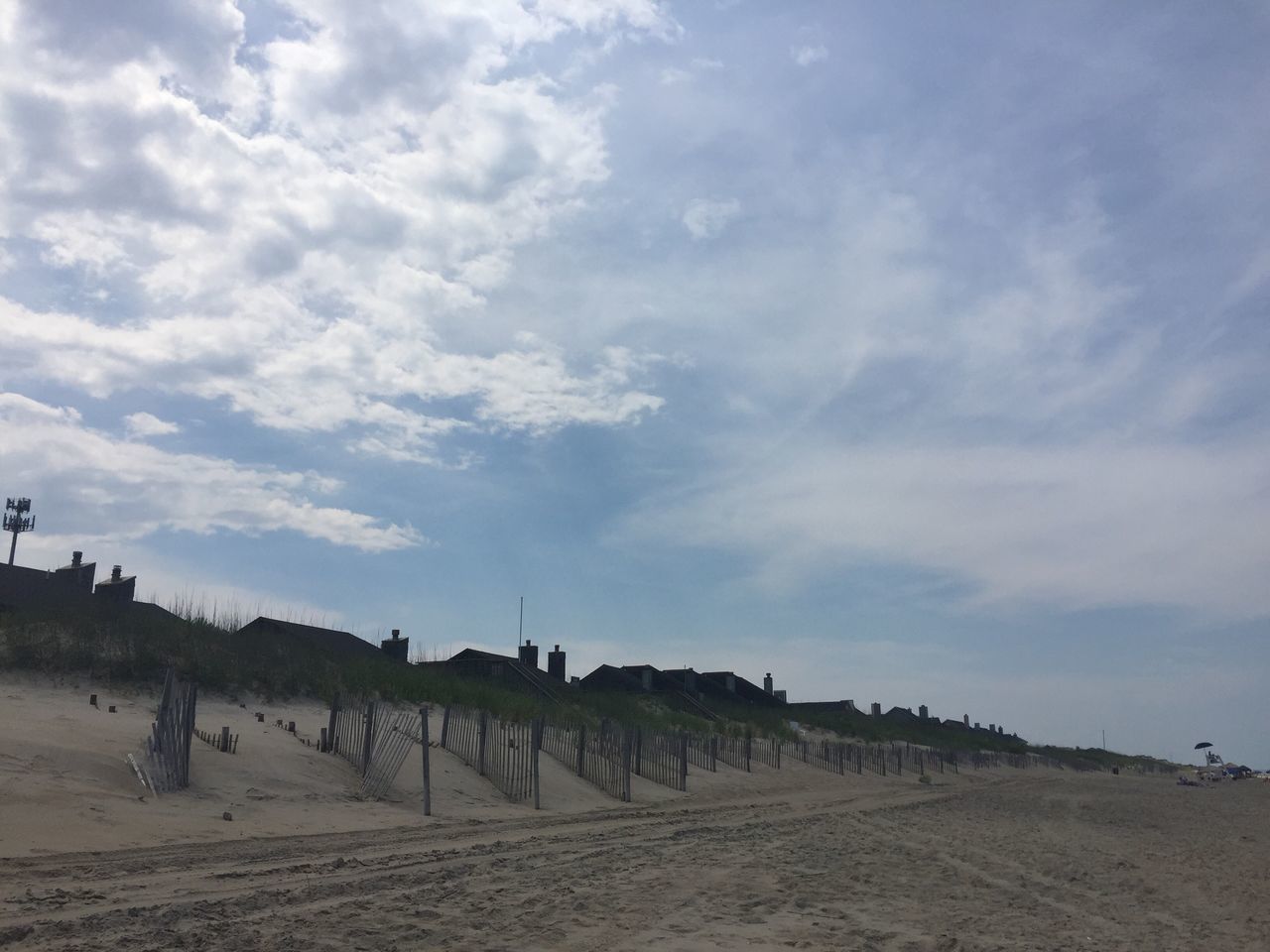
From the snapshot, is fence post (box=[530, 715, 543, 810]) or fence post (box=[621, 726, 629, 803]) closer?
fence post (box=[530, 715, 543, 810])

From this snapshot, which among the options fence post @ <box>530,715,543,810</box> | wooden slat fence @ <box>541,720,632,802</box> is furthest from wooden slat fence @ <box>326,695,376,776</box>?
wooden slat fence @ <box>541,720,632,802</box>

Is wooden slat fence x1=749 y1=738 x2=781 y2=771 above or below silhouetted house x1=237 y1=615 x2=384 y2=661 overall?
below

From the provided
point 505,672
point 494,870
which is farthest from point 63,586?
point 494,870

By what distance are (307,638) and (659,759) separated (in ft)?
34.2

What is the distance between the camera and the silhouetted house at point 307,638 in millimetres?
23281

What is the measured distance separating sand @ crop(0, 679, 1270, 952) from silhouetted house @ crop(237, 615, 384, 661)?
4.69 m

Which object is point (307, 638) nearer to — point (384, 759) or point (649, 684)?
point (384, 759)

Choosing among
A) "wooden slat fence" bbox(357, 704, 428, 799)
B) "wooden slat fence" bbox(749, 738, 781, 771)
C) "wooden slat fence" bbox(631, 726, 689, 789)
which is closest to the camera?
"wooden slat fence" bbox(357, 704, 428, 799)

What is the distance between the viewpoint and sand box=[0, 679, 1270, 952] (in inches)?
282

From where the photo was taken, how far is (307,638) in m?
26.3

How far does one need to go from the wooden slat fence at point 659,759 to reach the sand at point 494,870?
3.06 metres

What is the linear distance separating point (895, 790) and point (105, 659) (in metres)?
23.4

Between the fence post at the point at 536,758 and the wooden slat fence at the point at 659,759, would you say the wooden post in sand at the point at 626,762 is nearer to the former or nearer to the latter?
the wooden slat fence at the point at 659,759

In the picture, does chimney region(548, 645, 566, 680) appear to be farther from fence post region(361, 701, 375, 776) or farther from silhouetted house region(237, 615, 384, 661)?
fence post region(361, 701, 375, 776)
